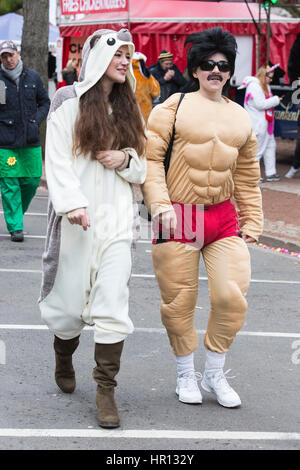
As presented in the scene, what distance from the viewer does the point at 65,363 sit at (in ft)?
16.0

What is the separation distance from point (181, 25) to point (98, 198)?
14.8 m

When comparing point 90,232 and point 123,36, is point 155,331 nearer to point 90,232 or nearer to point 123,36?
point 90,232

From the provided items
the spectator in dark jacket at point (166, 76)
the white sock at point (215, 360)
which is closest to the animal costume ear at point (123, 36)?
the white sock at point (215, 360)

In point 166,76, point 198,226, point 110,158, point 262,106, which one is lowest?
point 262,106

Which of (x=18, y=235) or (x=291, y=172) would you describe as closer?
(x=18, y=235)

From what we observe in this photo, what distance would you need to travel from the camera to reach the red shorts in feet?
15.6

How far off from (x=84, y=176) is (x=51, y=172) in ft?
0.55

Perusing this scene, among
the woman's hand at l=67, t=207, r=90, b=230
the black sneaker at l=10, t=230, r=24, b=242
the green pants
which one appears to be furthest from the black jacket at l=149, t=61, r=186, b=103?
the woman's hand at l=67, t=207, r=90, b=230

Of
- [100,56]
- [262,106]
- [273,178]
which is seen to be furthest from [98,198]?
[273,178]

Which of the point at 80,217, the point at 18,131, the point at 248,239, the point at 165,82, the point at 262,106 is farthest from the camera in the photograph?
the point at 165,82

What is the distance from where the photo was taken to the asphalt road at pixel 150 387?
14.3 feet

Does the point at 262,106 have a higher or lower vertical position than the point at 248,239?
lower

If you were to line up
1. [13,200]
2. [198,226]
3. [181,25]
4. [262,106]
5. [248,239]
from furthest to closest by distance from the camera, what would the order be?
[181,25], [262,106], [13,200], [248,239], [198,226]

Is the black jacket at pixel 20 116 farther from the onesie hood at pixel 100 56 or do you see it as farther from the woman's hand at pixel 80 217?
the woman's hand at pixel 80 217
